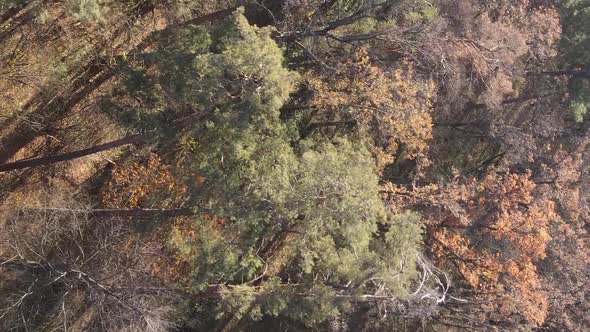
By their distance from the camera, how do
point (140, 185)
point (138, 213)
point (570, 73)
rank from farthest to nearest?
point (570, 73) < point (140, 185) < point (138, 213)

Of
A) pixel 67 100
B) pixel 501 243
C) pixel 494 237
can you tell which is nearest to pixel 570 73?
pixel 494 237

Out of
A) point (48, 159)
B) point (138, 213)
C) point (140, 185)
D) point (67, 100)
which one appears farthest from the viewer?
point (140, 185)

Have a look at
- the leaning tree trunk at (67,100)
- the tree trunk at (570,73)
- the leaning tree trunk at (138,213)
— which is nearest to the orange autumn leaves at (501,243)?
the tree trunk at (570,73)

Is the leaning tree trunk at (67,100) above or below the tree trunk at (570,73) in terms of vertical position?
above

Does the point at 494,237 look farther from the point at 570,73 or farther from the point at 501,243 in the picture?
the point at 570,73

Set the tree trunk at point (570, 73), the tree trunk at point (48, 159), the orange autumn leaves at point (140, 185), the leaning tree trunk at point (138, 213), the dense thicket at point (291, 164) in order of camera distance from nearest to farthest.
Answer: the dense thicket at point (291, 164), the tree trunk at point (48, 159), the leaning tree trunk at point (138, 213), the orange autumn leaves at point (140, 185), the tree trunk at point (570, 73)

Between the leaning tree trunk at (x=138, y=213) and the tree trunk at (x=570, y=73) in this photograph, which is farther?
the tree trunk at (x=570, y=73)

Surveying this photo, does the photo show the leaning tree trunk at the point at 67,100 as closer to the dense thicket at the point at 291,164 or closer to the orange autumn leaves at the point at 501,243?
the dense thicket at the point at 291,164

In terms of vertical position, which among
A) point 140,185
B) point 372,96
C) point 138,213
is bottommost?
point 138,213

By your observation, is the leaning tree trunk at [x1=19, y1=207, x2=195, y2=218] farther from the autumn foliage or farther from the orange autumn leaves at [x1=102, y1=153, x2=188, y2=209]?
the autumn foliage
